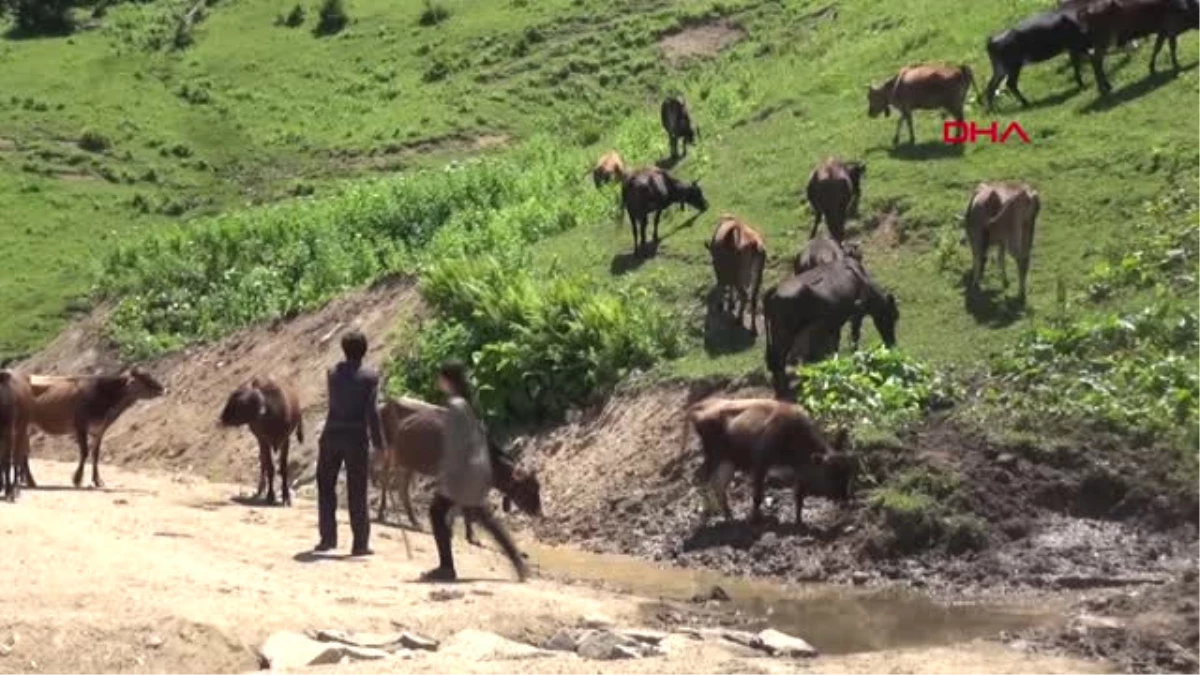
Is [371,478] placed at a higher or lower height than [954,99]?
lower

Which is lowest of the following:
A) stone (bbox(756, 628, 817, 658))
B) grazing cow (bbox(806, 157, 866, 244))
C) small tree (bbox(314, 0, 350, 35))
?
stone (bbox(756, 628, 817, 658))

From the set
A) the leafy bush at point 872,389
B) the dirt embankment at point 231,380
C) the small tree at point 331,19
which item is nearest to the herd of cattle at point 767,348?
the leafy bush at point 872,389

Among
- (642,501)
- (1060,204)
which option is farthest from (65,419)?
(1060,204)

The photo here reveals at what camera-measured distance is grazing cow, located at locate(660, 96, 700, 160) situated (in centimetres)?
3694

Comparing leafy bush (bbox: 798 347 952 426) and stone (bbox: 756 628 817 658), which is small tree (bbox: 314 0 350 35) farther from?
stone (bbox: 756 628 817 658)

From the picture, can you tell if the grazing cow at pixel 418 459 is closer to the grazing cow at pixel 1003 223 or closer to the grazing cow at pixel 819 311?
the grazing cow at pixel 819 311

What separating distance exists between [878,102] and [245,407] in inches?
540

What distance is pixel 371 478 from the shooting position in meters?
25.2

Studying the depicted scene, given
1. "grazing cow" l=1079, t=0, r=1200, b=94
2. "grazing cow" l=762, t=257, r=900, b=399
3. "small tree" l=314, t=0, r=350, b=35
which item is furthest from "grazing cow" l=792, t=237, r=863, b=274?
"small tree" l=314, t=0, r=350, b=35

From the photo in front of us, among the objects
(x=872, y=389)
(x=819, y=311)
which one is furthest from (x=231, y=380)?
(x=872, y=389)

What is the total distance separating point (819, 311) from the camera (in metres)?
23.2

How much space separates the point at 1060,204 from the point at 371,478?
30.5ft

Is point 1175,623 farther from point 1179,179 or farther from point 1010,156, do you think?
point 1010,156

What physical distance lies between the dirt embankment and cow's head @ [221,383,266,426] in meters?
5.30
